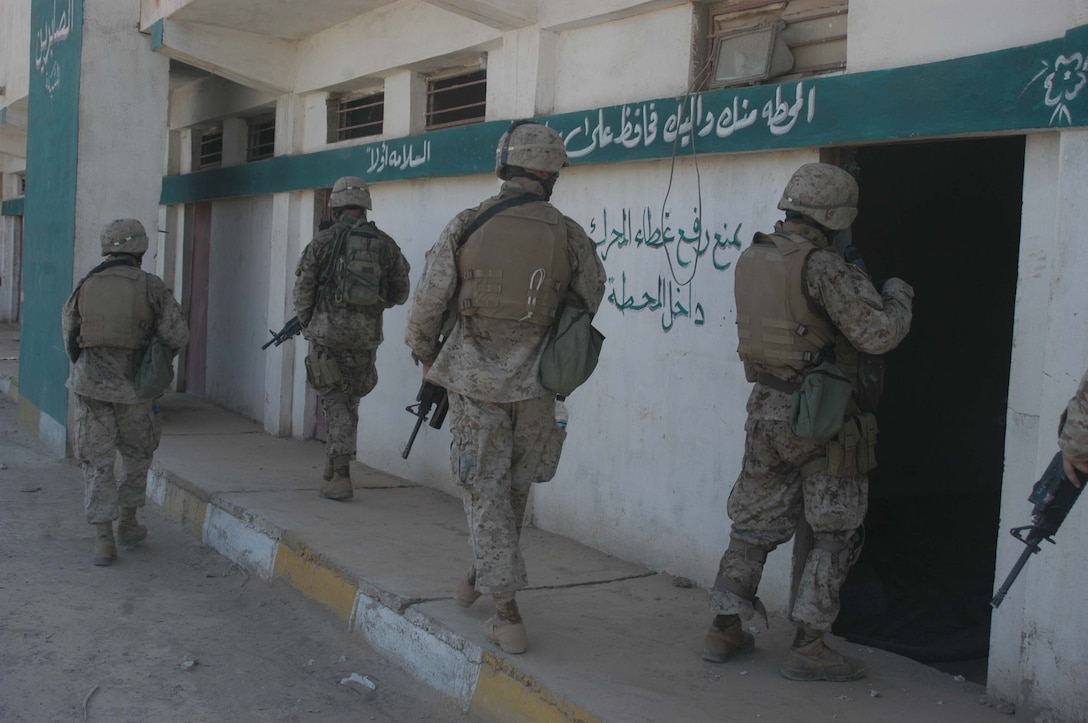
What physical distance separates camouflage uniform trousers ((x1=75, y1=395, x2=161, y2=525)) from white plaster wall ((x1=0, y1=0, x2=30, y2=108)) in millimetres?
8974

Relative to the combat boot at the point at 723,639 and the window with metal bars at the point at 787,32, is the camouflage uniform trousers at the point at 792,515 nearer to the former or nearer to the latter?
the combat boot at the point at 723,639

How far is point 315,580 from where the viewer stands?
5.16 metres

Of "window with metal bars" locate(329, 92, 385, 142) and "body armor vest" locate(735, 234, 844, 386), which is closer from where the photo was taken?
"body armor vest" locate(735, 234, 844, 386)

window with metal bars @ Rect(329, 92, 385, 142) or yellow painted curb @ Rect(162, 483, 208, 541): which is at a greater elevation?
window with metal bars @ Rect(329, 92, 385, 142)

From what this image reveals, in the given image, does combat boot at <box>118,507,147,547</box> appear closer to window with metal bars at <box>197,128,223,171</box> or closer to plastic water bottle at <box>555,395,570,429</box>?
plastic water bottle at <box>555,395,570,429</box>

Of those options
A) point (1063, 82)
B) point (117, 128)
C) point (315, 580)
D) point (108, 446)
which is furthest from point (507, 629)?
point (117, 128)

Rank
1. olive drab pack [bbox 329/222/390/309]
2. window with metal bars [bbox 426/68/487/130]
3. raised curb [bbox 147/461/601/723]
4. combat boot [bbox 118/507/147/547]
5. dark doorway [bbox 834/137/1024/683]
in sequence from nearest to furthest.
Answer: raised curb [bbox 147/461/601/723] < combat boot [bbox 118/507/147/547] < olive drab pack [bbox 329/222/390/309] < dark doorway [bbox 834/137/1024/683] < window with metal bars [bbox 426/68/487/130]

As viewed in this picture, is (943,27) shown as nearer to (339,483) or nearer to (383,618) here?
(383,618)

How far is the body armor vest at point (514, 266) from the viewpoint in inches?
149

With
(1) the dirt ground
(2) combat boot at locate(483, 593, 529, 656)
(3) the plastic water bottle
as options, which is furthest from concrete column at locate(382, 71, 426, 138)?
(2) combat boot at locate(483, 593, 529, 656)

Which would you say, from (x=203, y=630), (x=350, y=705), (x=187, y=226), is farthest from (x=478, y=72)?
(x=187, y=226)

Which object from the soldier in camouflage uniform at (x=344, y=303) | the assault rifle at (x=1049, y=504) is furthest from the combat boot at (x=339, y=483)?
the assault rifle at (x=1049, y=504)

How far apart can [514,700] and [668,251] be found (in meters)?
2.33

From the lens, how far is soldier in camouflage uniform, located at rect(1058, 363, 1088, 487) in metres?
2.66
